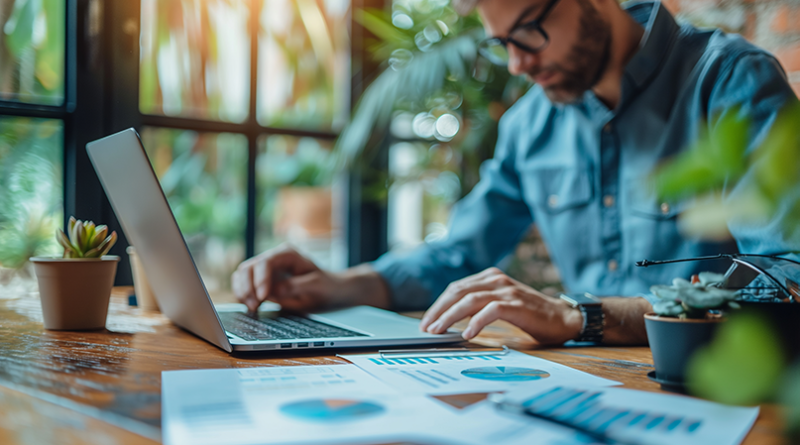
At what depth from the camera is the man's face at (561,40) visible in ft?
4.36

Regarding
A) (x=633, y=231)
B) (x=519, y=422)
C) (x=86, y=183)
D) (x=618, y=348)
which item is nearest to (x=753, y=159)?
(x=519, y=422)

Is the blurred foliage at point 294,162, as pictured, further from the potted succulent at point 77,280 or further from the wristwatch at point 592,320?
the wristwatch at point 592,320

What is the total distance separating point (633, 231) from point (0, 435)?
4.04 feet

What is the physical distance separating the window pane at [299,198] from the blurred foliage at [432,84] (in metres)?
0.23

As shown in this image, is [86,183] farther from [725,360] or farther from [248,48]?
[725,360]

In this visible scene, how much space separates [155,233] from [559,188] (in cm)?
103

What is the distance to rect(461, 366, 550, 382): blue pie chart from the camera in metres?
0.60

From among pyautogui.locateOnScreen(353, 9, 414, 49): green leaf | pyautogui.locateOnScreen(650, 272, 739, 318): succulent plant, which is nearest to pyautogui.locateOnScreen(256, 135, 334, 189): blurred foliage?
pyautogui.locateOnScreen(353, 9, 414, 49): green leaf

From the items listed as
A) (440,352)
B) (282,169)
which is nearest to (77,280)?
(440,352)

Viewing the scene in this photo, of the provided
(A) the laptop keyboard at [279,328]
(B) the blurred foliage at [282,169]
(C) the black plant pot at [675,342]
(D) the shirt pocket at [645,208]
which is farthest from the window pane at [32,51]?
(C) the black plant pot at [675,342]

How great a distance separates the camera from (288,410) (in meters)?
0.46

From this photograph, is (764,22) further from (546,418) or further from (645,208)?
(546,418)

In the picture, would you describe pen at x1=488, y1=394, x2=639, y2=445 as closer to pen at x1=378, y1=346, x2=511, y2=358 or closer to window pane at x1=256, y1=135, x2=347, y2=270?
pen at x1=378, y1=346, x2=511, y2=358

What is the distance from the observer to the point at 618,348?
2.72 ft
